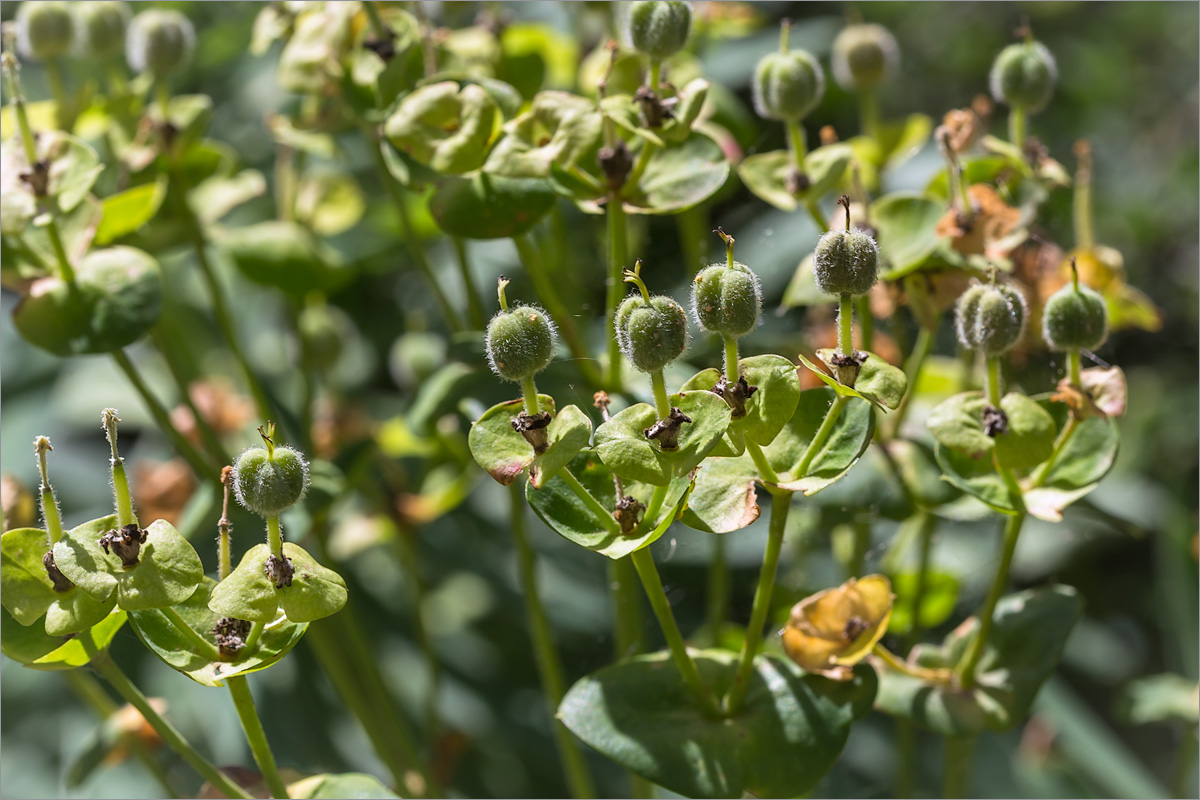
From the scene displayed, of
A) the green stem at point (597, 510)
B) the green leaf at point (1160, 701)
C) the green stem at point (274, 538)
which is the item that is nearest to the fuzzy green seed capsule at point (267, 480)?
the green stem at point (274, 538)

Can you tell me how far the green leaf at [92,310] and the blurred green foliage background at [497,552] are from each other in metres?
0.13

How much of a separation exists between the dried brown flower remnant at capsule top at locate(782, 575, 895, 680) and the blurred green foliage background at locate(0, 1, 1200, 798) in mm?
126

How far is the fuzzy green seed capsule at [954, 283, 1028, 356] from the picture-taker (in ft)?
1.75

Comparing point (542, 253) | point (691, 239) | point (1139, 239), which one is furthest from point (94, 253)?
point (1139, 239)

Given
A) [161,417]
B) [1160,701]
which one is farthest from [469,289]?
[1160,701]

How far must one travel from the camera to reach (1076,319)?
544 millimetres

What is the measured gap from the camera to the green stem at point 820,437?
52 centimetres

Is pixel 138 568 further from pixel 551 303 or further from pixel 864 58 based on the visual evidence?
pixel 864 58

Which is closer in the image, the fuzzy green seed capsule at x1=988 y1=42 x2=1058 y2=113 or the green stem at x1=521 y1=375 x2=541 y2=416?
the green stem at x1=521 y1=375 x2=541 y2=416

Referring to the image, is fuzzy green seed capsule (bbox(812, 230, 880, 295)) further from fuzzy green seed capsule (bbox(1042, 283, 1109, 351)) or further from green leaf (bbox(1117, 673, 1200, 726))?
green leaf (bbox(1117, 673, 1200, 726))

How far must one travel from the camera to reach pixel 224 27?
1.29 metres

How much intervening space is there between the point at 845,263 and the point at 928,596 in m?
0.39

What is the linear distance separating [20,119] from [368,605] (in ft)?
2.13

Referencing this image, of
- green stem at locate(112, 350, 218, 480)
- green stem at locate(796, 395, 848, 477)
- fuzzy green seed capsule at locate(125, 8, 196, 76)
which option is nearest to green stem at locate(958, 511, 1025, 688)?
green stem at locate(796, 395, 848, 477)
